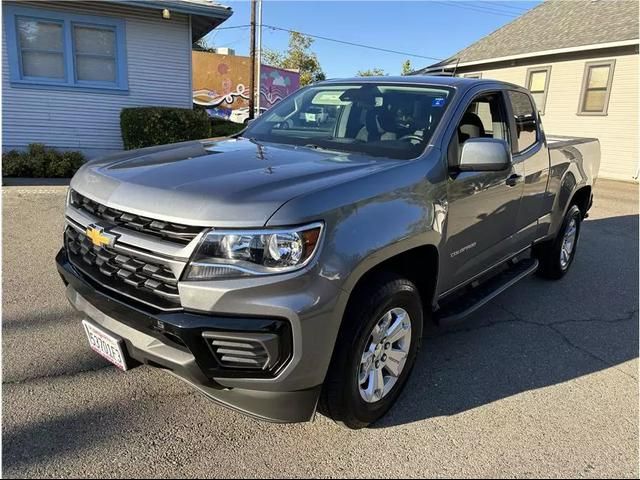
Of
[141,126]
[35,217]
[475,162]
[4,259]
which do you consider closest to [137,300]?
[475,162]

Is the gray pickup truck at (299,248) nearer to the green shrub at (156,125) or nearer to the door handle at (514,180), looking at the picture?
the door handle at (514,180)

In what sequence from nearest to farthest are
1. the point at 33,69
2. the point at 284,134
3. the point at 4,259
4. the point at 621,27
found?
the point at 284,134, the point at 4,259, the point at 33,69, the point at 621,27

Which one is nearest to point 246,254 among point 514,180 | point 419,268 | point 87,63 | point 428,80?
point 419,268

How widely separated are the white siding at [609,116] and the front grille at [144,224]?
49.3ft

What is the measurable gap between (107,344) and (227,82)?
2802cm

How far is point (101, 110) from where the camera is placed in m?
11.0

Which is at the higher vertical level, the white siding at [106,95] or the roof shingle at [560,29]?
the roof shingle at [560,29]

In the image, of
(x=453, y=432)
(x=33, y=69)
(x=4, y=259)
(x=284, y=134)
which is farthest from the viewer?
(x=33, y=69)

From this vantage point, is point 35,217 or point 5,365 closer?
point 5,365

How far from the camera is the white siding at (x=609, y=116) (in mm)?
13586

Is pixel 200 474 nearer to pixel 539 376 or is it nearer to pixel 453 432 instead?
pixel 453 432

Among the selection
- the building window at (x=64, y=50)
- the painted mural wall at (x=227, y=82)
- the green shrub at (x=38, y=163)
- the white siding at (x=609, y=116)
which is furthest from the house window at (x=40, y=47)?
the painted mural wall at (x=227, y=82)

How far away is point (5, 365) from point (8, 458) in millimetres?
946

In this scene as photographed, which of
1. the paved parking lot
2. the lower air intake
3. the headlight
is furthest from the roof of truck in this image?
the lower air intake
